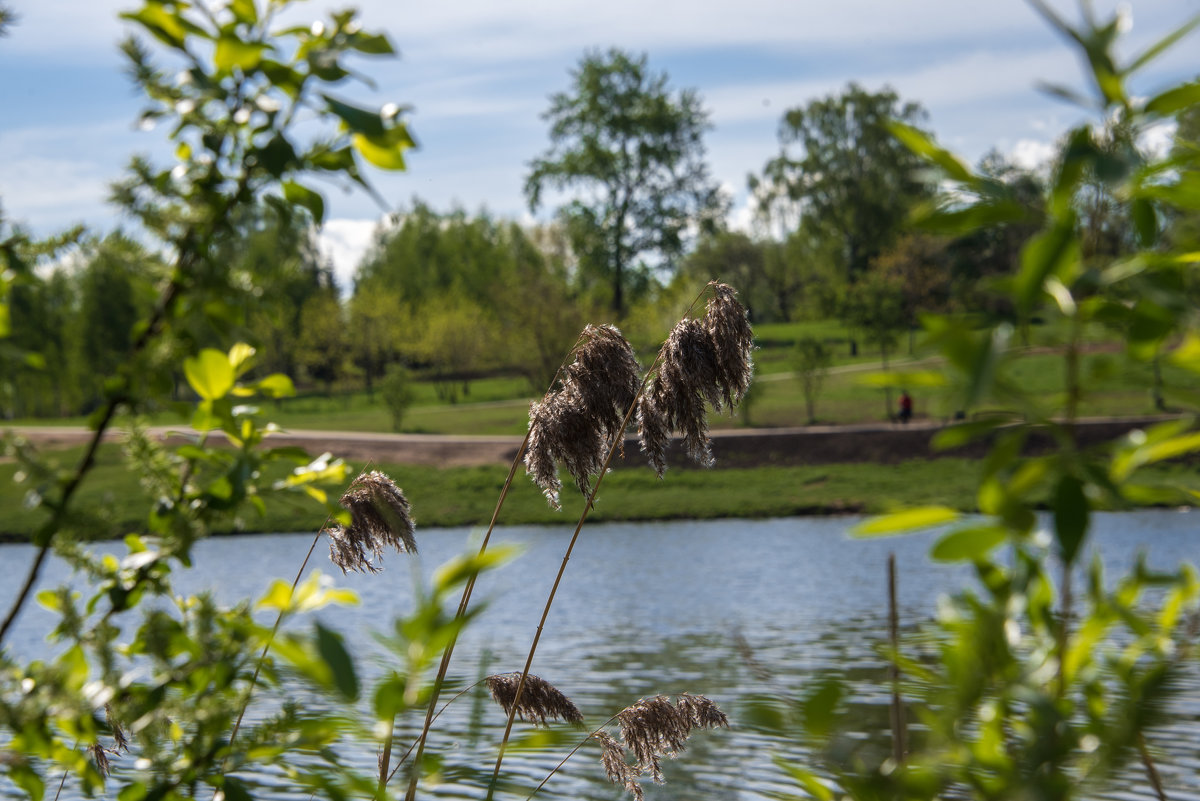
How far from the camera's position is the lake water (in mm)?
8117

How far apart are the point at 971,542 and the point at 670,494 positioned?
2922 cm

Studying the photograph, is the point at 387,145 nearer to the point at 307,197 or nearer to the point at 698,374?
the point at 307,197

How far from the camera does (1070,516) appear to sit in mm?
877

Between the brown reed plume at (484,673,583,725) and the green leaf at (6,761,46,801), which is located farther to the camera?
the brown reed plume at (484,673,583,725)

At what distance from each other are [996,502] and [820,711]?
220 millimetres

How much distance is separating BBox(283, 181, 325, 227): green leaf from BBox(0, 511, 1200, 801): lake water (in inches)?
23.0

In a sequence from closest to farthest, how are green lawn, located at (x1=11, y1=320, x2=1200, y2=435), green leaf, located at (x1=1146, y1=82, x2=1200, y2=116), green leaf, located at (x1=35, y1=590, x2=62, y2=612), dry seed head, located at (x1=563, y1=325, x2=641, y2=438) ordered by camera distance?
green leaf, located at (x1=1146, y1=82, x2=1200, y2=116)
green leaf, located at (x1=35, y1=590, x2=62, y2=612)
dry seed head, located at (x1=563, y1=325, x2=641, y2=438)
green lawn, located at (x1=11, y1=320, x2=1200, y2=435)

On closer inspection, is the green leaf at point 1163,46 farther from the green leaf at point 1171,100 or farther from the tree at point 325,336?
the tree at point 325,336

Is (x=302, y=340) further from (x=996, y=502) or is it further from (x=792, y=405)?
(x=996, y=502)

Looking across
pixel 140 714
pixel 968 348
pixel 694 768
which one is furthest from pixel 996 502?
pixel 694 768

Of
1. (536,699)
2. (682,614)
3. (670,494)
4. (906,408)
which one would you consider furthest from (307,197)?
(906,408)

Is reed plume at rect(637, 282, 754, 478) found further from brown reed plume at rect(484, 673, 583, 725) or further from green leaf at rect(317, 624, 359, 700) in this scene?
green leaf at rect(317, 624, 359, 700)

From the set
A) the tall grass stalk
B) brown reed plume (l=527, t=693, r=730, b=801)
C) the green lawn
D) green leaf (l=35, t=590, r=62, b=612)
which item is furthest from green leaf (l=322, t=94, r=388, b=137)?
the green lawn

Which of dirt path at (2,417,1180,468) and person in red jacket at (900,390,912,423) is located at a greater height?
person in red jacket at (900,390,912,423)
